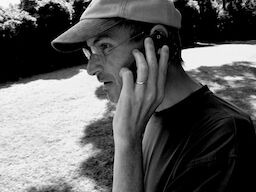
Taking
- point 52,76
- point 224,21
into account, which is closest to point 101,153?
point 52,76

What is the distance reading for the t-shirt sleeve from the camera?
4.05ft

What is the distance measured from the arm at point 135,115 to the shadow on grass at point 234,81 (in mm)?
4436

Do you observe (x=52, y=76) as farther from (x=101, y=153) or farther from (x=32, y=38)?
(x=101, y=153)

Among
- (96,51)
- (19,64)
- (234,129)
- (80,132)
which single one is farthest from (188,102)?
(19,64)

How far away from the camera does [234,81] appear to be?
25.5 feet

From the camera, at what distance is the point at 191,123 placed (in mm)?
1462

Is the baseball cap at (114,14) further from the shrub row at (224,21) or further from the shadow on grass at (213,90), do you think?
the shrub row at (224,21)

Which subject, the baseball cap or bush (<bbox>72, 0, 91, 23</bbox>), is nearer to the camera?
the baseball cap

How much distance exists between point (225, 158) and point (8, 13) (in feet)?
33.8

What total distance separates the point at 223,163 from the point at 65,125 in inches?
196

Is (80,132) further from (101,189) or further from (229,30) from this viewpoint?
(229,30)

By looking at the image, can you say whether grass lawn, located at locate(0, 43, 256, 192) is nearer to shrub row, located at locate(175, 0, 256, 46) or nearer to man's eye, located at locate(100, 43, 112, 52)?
man's eye, located at locate(100, 43, 112, 52)

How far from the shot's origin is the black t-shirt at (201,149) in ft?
4.09

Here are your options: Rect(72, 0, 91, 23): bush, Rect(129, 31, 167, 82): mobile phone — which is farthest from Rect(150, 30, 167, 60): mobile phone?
Rect(72, 0, 91, 23): bush
